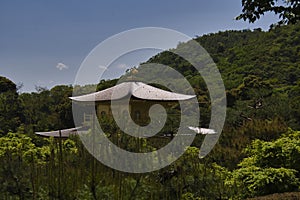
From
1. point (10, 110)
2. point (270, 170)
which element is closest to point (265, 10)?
point (270, 170)

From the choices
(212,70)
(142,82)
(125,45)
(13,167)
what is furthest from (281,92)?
(13,167)

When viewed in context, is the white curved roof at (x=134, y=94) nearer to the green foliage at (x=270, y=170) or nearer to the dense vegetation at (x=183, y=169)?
the dense vegetation at (x=183, y=169)

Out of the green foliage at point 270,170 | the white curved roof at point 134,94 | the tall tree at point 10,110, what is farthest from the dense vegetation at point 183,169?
the white curved roof at point 134,94

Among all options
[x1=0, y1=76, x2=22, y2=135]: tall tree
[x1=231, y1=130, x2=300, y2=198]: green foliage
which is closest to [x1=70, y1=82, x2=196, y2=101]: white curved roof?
[x1=231, y1=130, x2=300, y2=198]: green foliage

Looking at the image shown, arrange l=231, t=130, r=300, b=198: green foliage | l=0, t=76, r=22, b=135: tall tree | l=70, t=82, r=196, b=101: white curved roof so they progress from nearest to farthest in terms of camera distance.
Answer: l=231, t=130, r=300, b=198: green foliage < l=70, t=82, r=196, b=101: white curved roof < l=0, t=76, r=22, b=135: tall tree

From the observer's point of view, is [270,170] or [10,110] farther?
[10,110]

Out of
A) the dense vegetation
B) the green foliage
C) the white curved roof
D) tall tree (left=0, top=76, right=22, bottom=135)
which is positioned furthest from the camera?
tall tree (left=0, top=76, right=22, bottom=135)

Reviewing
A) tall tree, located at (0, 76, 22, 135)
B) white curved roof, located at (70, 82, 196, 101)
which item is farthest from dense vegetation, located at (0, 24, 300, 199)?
white curved roof, located at (70, 82, 196, 101)

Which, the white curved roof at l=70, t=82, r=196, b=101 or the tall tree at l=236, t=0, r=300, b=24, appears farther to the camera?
the white curved roof at l=70, t=82, r=196, b=101

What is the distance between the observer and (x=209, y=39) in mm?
38156

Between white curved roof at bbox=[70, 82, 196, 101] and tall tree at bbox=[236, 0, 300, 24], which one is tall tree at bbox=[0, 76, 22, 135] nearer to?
white curved roof at bbox=[70, 82, 196, 101]

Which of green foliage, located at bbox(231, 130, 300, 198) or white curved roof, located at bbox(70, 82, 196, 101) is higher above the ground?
white curved roof, located at bbox(70, 82, 196, 101)

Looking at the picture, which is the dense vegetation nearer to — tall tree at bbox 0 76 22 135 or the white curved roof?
tall tree at bbox 0 76 22 135

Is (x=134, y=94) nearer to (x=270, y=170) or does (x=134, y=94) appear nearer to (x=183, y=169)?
(x=270, y=170)
